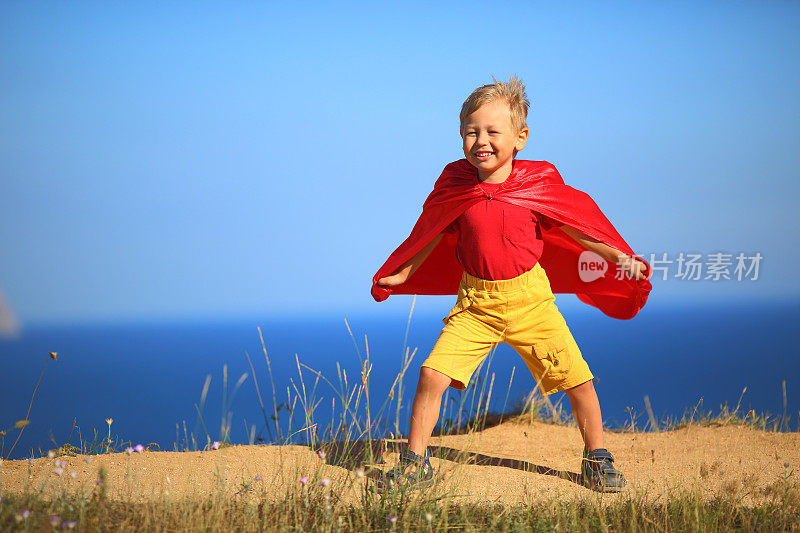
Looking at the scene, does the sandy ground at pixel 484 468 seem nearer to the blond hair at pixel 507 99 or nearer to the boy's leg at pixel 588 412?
the boy's leg at pixel 588 412

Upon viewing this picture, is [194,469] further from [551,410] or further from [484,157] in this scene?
[551,410]

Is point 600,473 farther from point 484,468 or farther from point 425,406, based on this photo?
point 425,406

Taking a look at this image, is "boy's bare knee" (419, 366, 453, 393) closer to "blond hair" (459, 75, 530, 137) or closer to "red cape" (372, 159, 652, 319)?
"red cape" (372, 159, 652, 319)

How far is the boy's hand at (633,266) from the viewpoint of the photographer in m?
3.96

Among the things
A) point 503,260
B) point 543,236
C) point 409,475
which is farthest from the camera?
point 543,236

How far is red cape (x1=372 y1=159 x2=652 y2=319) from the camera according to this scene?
394 centimetres

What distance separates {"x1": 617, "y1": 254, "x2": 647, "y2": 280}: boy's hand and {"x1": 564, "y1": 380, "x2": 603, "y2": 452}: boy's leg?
2.34 feet

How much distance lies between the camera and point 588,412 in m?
3.95

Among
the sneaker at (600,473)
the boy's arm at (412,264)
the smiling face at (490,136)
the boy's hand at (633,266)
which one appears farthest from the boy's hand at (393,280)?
the sneaker at (600,473)

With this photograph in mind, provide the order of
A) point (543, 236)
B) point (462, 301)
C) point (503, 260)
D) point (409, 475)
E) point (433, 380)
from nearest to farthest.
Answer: point (409, 475) < point (433, 380) < point (503, 260) < point (462, 301) < point (543, 236)

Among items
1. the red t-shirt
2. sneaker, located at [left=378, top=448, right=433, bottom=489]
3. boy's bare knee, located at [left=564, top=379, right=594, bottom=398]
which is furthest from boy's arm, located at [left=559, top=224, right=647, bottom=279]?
sneaker, located at [left=378, top=448, right=433, bottom=489]

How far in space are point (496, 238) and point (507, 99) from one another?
817mm

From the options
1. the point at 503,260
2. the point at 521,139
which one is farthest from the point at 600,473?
the point at 521,139

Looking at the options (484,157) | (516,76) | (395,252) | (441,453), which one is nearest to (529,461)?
(441,453)
